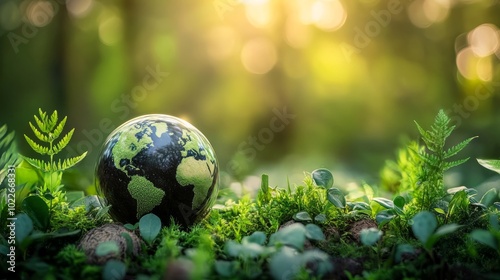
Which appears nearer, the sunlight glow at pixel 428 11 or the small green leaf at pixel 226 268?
the small green leaf at pixel 226 268

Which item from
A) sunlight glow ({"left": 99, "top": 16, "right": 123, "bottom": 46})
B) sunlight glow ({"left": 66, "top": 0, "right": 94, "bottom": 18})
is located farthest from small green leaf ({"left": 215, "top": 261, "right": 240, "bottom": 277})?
sunlight glow ({"left": 66, "top": 0, "right": 94, "bottom": 18})

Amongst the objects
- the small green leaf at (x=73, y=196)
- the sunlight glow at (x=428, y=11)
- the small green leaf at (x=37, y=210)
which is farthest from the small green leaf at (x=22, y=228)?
the sunlight glow at (x=428, y=11)

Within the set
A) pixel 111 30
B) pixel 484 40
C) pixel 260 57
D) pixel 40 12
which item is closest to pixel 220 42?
pixel 260 57

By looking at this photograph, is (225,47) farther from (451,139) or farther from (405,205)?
(405,205)

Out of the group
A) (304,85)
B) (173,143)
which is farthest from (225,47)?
(173,143)

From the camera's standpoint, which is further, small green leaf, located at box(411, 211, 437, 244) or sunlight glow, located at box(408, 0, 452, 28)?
sunlight glow, located at box(408, 0, 452, 28)

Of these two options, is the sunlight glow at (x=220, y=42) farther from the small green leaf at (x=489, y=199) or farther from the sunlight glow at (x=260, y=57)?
the small green leaf at (x=489, y=199)

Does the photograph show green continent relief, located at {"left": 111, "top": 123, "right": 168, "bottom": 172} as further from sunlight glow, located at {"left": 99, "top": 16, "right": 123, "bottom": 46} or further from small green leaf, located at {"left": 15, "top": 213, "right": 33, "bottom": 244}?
sunlight glow, located at {"left": 99, "top": 16, "right": 123, "bottom": 46}
